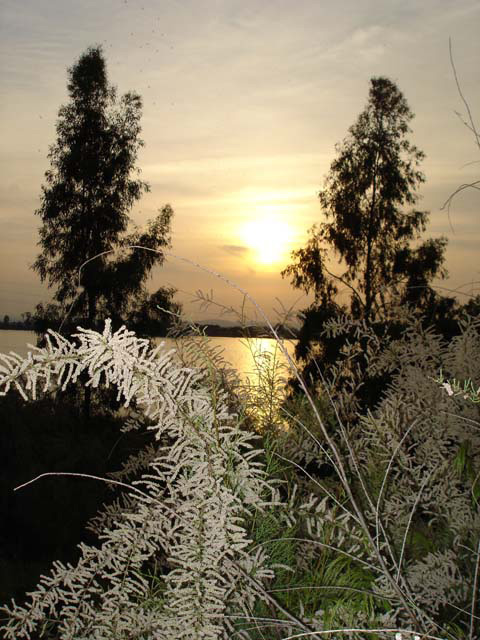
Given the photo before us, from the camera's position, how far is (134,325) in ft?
50.1

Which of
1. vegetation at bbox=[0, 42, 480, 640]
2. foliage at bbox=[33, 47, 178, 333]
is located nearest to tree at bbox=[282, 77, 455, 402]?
foliage at bbox=[33, 47, 178, 333]

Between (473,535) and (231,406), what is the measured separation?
0.48 metres

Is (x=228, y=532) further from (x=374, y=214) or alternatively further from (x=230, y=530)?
(x=374, y=214)

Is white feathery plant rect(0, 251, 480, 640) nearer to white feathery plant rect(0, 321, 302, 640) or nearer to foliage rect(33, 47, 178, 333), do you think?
white feathery plant rect(0, 321, 302, 640)

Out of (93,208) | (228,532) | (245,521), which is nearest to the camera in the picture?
(228,532)

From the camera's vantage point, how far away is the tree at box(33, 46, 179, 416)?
15.3 meters

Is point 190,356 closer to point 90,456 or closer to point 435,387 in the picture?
point 435,387

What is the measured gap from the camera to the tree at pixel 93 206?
1527cm

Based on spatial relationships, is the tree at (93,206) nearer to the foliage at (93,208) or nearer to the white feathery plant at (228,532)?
the foliage at (93,208)

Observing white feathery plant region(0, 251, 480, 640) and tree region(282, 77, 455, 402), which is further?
tree region(282, 77, 455, 402)

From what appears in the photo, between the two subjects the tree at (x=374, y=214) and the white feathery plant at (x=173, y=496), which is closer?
the white feathery plant at (x=173, y=496)

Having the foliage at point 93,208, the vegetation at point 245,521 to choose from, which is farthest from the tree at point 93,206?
the vegetation at point 245,521

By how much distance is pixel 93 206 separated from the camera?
15.9 metres

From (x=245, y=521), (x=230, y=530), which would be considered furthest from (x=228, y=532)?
(x=245, y=521)
